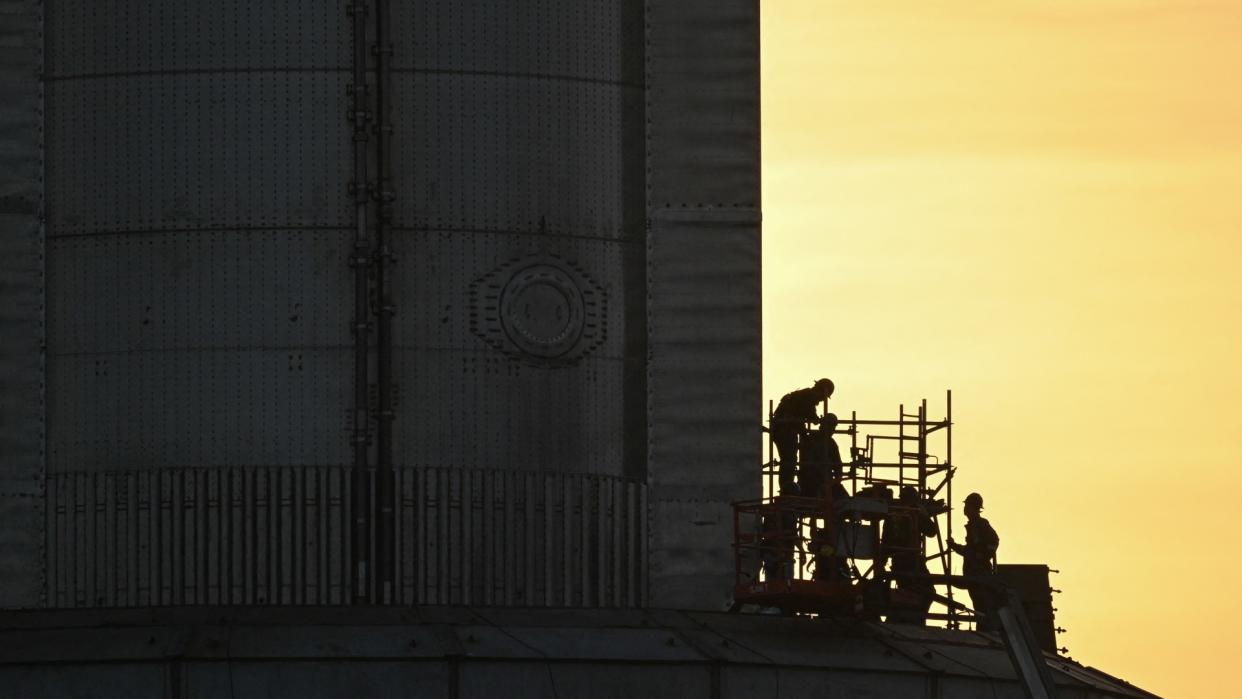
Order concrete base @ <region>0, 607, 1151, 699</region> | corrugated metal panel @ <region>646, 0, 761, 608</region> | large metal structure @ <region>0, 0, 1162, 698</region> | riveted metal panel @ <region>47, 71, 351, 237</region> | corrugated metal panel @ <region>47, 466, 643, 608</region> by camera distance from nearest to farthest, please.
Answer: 1. concrete base @ <region>0, 607, 1151, 699</region>
2. corrugated metal panel @ <region>47, 466, 643, 608</region>
3. large metal structure @ <region>0, 0, 1162, 698</region>
4. riveted metal panel @ <region>47, 71, 351, 237</region>
5. corrugated metal panel @ <region>646, 0, 761, 608</region>

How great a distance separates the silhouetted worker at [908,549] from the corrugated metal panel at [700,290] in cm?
234

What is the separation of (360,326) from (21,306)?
4.21m

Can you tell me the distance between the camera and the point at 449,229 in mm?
39219

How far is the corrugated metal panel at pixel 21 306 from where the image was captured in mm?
39281

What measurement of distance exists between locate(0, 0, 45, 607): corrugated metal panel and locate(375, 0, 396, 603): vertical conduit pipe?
4126 mm

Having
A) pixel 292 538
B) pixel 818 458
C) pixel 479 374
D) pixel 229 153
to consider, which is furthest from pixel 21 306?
pixel 818 458

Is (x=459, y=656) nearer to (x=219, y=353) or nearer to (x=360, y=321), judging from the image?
(x=360, y=321)

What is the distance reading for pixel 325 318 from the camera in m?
38.8

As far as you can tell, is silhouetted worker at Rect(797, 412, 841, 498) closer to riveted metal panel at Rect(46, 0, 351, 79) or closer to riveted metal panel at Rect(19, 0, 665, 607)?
riveted metal panel at Rect(19, 0, 665, 607)

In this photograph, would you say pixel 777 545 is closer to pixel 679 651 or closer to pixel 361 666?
pixel 679 651

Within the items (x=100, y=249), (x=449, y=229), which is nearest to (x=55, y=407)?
(x=100, y=249)

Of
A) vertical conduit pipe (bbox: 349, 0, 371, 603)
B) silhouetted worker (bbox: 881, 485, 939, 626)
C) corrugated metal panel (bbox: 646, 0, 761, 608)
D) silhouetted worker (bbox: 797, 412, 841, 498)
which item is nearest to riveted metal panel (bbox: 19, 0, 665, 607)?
vertical conduit pipe (bbox: 349, 0, 371, 603)

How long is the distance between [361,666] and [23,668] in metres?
3.46

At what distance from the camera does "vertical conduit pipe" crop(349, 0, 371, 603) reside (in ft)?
126
